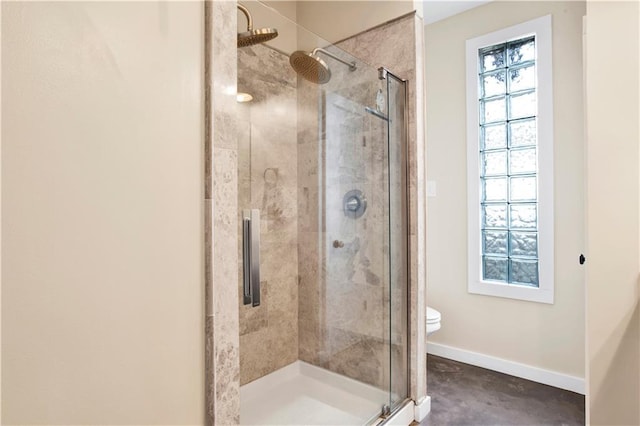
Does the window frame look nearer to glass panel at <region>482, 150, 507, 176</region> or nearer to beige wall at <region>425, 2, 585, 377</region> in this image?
beige wall at <region>425, 2, 585, 377</region>

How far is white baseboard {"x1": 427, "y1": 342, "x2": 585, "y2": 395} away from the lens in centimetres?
224

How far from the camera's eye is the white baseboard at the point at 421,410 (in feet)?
6.41

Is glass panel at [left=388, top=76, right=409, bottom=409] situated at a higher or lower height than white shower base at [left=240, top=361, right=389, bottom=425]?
higher

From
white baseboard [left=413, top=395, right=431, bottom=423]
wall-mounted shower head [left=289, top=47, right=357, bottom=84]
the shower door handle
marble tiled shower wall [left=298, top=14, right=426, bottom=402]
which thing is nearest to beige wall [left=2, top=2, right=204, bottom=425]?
the shower door handle

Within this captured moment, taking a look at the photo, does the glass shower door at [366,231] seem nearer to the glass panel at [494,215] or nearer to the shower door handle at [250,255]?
the shower door handle at [250,255]

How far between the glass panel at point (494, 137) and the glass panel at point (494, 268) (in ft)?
2.67

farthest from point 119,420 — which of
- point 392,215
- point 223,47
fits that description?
point 392,215

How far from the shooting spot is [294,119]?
6.41ft

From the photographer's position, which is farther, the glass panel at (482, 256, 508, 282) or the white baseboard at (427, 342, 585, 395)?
the glass panel at (482, 256, 508, 282)

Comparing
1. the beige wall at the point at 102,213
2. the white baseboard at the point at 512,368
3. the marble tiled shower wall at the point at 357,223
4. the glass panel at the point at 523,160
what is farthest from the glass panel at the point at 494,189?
the beige wall at the point at 102,213

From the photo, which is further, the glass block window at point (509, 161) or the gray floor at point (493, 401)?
the glass block window at point (509, 161)

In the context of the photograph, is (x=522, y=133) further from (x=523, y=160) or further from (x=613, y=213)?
(x=613, y=213)

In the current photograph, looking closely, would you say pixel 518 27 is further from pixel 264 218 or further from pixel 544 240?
pixel 264 218

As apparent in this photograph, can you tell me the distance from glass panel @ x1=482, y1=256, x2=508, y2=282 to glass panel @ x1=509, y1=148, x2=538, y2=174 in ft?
2.08
